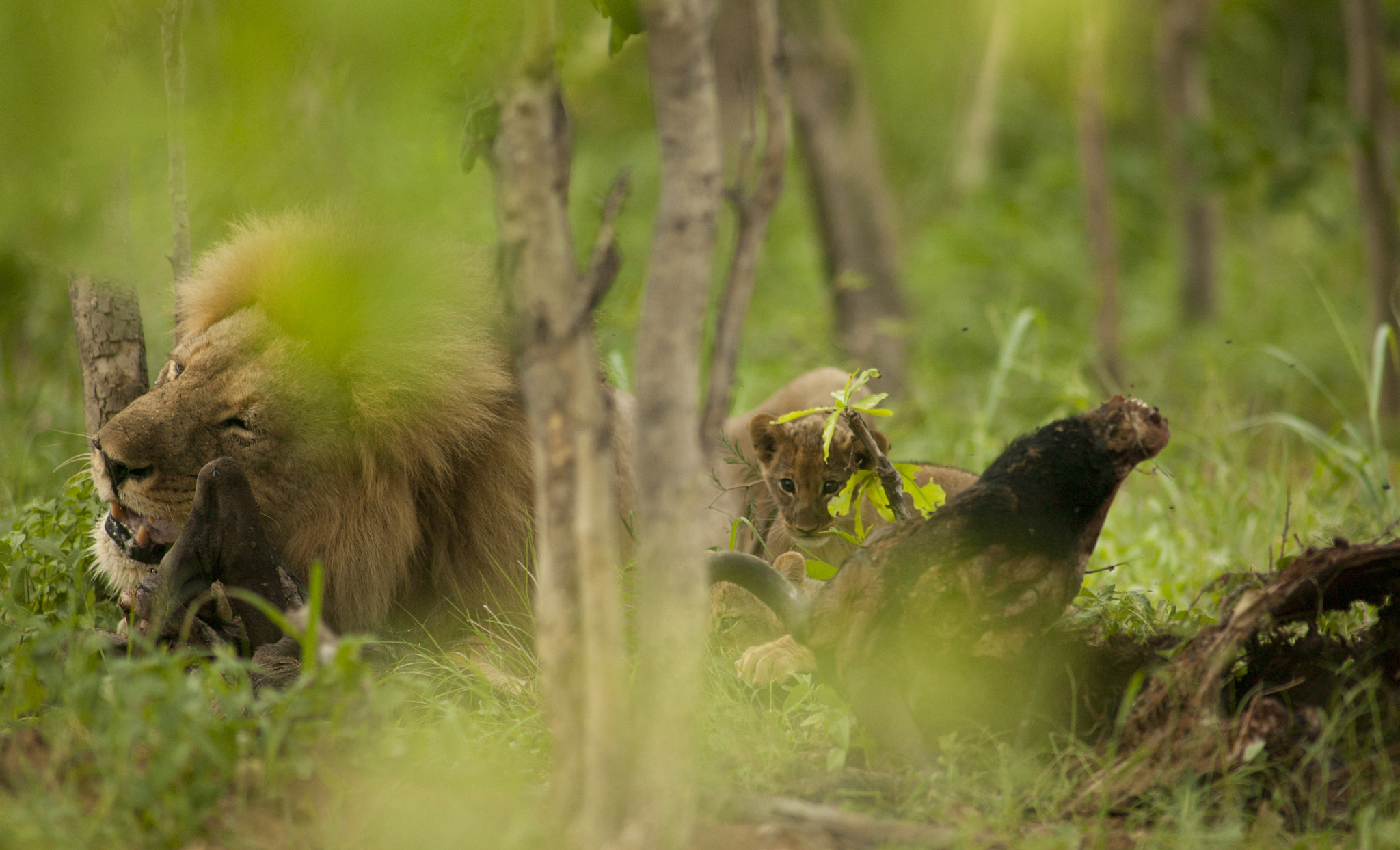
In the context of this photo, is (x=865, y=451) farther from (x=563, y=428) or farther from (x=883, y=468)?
(x=563, y=428)

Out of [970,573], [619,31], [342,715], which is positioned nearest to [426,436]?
[342,715]

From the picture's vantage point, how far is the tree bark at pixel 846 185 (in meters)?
7.49

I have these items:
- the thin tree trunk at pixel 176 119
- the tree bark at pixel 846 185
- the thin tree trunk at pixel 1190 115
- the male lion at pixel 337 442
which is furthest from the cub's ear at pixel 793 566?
the thin tree trunk at pixel 1190 115

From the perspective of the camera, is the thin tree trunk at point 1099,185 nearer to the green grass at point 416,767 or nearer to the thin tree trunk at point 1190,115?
the thin tree trunk at point 1190,115

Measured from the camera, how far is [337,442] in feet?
9.48

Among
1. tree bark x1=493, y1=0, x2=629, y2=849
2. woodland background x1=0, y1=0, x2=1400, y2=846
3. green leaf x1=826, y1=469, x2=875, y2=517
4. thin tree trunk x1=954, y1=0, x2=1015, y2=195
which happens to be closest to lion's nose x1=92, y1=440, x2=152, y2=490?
woodland background x1=0, y1=0, x2=1400, y2=846

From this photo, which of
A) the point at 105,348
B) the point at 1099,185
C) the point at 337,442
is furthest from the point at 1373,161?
the point at 105,348

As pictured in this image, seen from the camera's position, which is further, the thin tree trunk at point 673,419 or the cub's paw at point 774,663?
the cub's paw at point 774,663

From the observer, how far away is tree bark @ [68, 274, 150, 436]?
3.35 metres

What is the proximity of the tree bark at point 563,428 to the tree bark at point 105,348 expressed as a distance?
6.46ft

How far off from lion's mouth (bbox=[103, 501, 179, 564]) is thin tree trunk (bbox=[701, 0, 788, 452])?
1.62m

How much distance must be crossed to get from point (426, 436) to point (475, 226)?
2.25 feet

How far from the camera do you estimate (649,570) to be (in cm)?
187

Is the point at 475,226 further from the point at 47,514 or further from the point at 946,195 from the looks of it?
the point at 946,195
